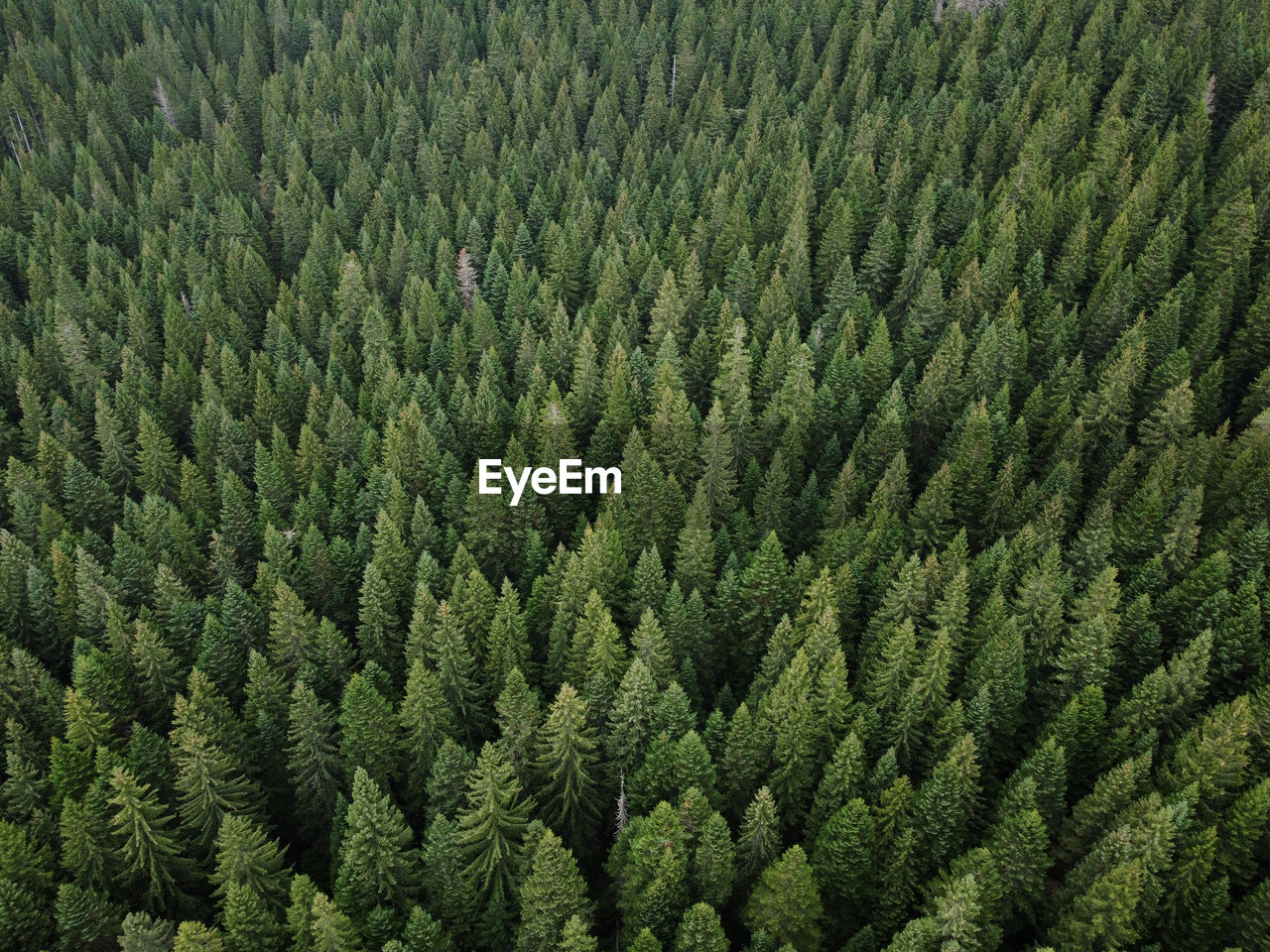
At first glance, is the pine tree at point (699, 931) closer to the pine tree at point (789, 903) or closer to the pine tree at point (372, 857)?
the pine tree at point (789, 903)

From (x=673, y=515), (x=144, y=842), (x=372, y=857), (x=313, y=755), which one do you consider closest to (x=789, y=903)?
(x=372, y=857)

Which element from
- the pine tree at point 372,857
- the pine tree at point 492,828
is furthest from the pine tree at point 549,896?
the pine tree at point 372,857

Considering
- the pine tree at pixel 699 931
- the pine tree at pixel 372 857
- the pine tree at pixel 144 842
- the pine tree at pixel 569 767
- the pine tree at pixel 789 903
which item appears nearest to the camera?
the pine tree at pixel 699 931

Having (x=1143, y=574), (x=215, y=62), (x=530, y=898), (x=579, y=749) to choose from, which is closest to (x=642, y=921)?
(x=530, y=898)

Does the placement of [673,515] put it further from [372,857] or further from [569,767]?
[372,857]

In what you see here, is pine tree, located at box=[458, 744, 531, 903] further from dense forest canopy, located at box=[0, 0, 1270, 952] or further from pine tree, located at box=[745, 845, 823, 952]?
pine tree, located at box=[745, 845, 823, 952]

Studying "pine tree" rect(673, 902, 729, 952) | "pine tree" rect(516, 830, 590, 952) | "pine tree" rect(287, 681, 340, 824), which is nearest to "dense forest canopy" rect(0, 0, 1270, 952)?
"pine tree" rect(516, 830, 590, 952)

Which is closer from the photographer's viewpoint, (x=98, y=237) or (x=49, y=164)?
(x=98, y=237)

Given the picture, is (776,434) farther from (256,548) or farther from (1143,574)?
(256,548)
